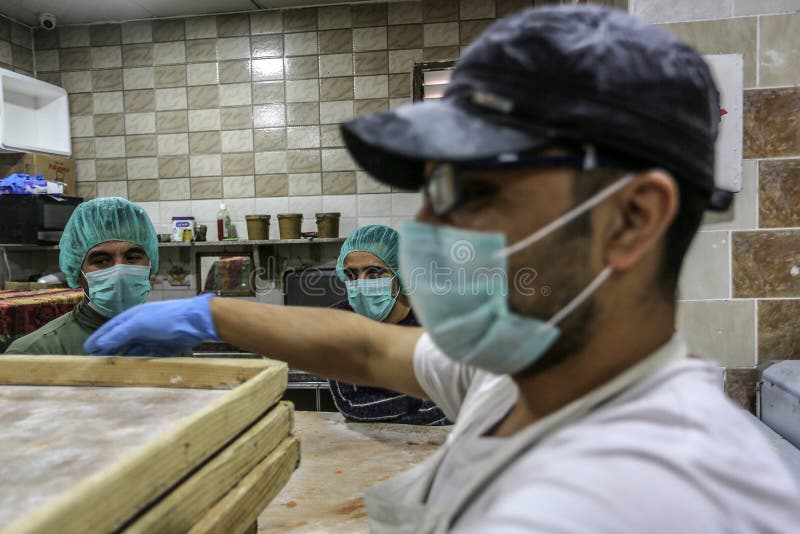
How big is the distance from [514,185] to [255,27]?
4.72 metres

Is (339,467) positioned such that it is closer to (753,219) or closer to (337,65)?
(753,219)

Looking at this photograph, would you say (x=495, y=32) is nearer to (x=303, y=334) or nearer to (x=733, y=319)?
(x=303, y=334)

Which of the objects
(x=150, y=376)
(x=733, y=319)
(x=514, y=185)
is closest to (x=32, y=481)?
(x=150, y=376)

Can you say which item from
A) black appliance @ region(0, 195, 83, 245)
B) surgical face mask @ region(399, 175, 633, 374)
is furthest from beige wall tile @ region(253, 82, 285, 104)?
surgical face mask @ region(399, 175, 633, 374)

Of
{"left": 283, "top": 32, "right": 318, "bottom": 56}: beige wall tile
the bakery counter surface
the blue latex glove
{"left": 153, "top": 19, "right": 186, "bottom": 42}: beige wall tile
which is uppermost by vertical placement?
{"left": 153, "top": 19, "right": 186, "bottom": 42}: beige wall tile

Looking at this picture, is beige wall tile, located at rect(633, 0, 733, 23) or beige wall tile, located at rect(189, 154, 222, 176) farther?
beige wall tile, located at rect(189, 154, 222, 176)

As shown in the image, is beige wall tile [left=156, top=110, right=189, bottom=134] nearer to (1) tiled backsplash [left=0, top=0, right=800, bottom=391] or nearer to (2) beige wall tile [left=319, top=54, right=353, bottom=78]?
(1) tiled backsplash [left=0, top=0, right=800, bottom=391]

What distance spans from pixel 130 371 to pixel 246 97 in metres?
4.16

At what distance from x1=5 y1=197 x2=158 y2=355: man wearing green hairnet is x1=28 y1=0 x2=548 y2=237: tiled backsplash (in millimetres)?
2432

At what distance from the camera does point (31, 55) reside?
4.86 meters

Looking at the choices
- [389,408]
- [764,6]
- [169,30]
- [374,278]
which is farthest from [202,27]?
[764,6]

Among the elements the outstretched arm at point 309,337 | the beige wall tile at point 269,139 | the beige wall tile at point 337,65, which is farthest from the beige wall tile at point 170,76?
the outstretched arm at point 309,337

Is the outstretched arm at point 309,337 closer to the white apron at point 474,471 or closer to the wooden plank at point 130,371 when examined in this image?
the wooden plank at point 130,371

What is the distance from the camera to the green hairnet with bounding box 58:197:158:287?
7.22 ft
